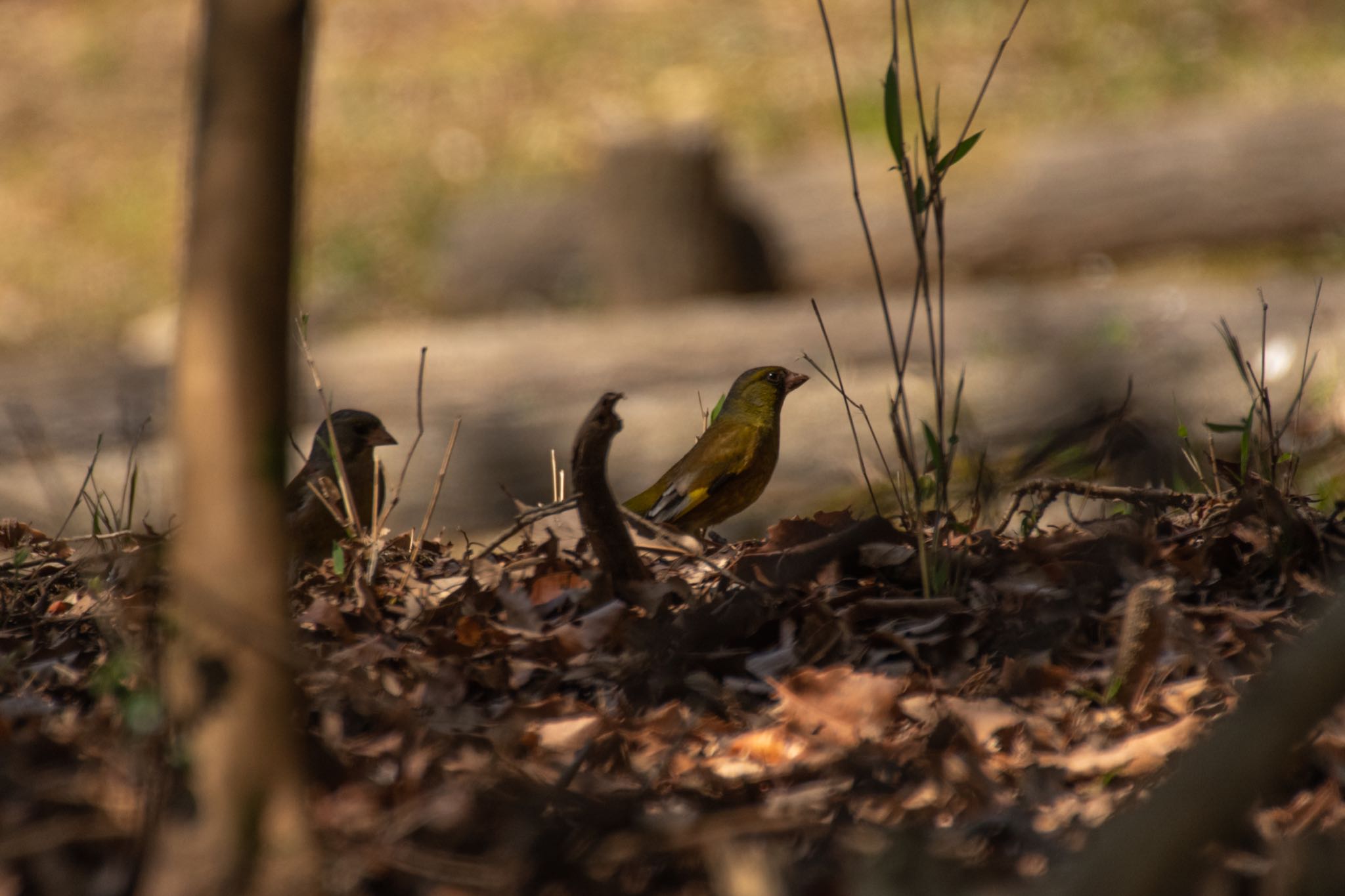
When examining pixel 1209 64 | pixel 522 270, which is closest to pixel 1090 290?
pixel 522 270

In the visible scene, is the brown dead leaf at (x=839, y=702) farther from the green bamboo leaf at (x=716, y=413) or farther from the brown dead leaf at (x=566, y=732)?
the green bamboo leaf at (x=716, y=413)

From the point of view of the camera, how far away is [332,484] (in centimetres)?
335

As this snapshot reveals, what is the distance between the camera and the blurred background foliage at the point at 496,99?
1552 cm

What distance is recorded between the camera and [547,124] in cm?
1734

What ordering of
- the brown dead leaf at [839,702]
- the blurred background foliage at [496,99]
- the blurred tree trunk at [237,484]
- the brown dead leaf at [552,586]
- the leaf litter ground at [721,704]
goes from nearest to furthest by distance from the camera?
the blurred tree trunk at [237,484], the leaf litter ground at [721,704], the brown dead leaf at [839,702], the brown dead leaf at [552,586], the blurred background foliage at [496,99]

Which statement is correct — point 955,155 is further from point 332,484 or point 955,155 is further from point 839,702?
point 332,484

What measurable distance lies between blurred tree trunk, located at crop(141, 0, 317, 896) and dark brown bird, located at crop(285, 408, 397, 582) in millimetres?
1654

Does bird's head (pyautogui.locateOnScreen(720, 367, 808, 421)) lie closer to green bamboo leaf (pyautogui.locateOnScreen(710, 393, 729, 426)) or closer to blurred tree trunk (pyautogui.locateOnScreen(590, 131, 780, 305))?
green bamboo leaf (pyautogui.locateOnScreen(710, 393, 729, 426))

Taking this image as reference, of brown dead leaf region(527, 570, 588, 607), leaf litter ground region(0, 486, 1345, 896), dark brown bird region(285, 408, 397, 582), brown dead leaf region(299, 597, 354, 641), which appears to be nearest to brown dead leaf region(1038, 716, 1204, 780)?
leaf litter ground region(0, 486, 1345, 896)

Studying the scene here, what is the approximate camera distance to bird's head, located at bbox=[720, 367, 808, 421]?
3.78m

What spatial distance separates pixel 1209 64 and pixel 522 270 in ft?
31.3

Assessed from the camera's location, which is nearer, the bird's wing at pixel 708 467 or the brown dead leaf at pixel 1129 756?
the brown dead leaf at pixel 1129 756

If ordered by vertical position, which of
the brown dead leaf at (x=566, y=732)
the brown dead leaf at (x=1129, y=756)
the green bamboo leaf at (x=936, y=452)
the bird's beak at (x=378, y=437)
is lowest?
the brown dead leaf at (x=1129, y=756)

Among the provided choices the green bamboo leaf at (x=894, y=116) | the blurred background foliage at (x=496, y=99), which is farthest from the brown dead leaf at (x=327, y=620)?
the blurred background foliage at (x=496, y=99)
